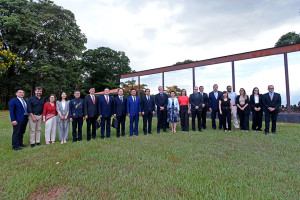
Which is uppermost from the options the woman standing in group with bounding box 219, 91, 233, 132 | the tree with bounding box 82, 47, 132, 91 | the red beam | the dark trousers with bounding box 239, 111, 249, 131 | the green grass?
the tree with bounding box 82, 47, 132, 91

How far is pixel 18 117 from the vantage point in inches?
174

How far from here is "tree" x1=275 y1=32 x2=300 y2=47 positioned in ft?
86.3

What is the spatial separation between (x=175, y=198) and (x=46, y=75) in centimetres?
2350

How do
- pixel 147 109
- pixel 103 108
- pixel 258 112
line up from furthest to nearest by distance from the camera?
pixel 258 112
pixel 147 109
pixel 103 108

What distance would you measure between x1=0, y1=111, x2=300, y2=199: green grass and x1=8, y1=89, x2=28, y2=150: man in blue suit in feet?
1.18

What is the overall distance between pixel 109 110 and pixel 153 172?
332 cm

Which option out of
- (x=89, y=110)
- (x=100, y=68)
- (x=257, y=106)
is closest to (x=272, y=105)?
(x=257, y=106)

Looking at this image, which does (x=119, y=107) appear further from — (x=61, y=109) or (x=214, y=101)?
(x=214, y=101)

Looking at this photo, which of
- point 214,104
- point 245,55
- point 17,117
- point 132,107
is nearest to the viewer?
point 17,117

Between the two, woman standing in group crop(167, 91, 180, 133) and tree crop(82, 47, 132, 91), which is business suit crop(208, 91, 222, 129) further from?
tree crop(82, 47, 132, 91)

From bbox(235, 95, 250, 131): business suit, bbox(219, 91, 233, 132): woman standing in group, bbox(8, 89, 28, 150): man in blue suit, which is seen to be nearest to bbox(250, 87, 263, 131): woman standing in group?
bbox(235, 95, 250, 131): business suit

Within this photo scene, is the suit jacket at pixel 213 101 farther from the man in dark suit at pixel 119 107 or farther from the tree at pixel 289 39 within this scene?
the tree at pixel 289 39

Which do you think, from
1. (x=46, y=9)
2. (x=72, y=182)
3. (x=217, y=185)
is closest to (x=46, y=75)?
(x=46, y=9)

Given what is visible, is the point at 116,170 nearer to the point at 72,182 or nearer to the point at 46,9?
the point at 72,182
